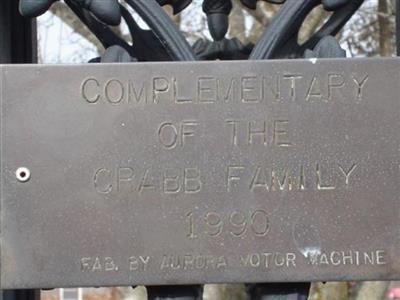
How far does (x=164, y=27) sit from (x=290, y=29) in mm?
377

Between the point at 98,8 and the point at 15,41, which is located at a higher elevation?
the point at 98,8

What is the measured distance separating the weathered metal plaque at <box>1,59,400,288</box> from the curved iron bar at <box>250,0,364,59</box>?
0.18m

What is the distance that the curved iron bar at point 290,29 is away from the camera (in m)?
2.72

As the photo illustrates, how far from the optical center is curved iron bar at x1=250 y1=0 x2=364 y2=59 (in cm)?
272

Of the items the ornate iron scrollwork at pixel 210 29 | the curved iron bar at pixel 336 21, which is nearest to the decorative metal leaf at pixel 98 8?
the ornate iron scrollwork at pixel 210 29

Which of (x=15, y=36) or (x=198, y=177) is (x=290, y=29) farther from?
(x=15, y=36)

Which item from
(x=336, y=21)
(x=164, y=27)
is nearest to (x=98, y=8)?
(x=164, y=27)

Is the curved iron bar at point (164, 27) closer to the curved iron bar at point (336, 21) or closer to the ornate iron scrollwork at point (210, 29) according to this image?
the ornate iron scrollwork at point (210, 29)

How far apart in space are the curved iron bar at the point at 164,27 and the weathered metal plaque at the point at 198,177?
17 centimetres

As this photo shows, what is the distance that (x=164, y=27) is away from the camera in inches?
107

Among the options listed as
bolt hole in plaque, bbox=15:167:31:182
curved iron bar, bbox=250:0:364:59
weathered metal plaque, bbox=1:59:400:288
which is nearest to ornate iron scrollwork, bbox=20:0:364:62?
curved iron bar, bbox=250:0:364:59

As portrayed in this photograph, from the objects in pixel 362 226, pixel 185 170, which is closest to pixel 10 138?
pixel 185 170

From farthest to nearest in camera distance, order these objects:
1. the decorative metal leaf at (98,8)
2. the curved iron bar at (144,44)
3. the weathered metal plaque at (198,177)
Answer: the curved iron bar at (144,44) < the decorative metal leaf at (98,8) < the weathered metal plaque at (198,177)

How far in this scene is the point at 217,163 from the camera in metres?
2.52
